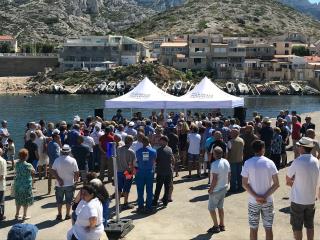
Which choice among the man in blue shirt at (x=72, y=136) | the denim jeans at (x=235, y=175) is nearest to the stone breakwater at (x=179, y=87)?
the man in blue shirt at (x=72, y=136)

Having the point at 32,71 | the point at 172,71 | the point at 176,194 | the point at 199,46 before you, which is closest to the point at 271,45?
the point at 199,46

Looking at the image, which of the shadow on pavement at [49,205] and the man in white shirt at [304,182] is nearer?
the man in white shirt at [304,182]

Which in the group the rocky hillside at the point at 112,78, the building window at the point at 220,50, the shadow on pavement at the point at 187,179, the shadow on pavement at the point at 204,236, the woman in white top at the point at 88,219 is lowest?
the shadow on pavement at the point at 204,236

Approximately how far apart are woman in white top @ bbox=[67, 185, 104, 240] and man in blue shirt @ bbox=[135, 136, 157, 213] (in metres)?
4.32

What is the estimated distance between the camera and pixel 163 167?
11.6m

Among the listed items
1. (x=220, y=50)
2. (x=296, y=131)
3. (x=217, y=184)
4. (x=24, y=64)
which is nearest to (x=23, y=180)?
(x=217, y=184)

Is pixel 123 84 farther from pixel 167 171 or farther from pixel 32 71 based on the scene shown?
pixel 167 171

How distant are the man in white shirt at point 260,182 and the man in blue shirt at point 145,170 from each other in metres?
3.47

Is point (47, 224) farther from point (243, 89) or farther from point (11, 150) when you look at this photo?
point (243, 89)

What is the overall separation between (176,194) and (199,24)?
515ft

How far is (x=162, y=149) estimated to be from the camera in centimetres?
1152

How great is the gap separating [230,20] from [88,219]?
170 metres

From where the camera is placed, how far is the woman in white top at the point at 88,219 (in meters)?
6.85

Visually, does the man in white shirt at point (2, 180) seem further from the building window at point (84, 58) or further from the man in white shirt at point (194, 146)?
the building window at point (84, 58)
